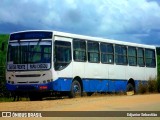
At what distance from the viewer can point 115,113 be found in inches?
624

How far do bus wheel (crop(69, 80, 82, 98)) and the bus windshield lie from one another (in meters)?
2.15

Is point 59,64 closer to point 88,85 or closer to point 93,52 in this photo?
point 88,85

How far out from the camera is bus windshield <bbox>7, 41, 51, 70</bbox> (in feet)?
75.5

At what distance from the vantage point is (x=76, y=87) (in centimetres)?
2477

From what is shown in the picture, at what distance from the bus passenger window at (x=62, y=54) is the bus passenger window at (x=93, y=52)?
73.5 inches

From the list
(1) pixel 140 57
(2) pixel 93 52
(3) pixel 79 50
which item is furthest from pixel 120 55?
(3) pixel 79 50

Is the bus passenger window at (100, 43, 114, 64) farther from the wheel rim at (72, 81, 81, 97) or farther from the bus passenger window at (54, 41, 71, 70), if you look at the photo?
the bus passenger window at (54, 41, 71, 70)

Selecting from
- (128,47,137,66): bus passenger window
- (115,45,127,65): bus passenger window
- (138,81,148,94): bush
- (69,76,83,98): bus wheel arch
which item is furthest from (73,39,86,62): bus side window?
(138,81,148,94): bush

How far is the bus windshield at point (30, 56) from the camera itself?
75.5 ft

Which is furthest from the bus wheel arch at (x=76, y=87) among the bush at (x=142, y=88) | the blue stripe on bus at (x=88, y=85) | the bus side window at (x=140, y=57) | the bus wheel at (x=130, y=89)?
the bus side window at (x=140, y=57)

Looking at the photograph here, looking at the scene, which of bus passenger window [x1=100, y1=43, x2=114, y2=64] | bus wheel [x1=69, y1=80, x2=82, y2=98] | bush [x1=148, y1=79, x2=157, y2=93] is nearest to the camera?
bus wheel [x1=69, y1=80, x2=82, y2=98]

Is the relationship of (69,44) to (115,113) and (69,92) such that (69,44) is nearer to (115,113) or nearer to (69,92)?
(69,92)

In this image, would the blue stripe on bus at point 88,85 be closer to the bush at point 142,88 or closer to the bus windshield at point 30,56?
the bush at point 142,88

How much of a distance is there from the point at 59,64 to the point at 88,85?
116 inches
